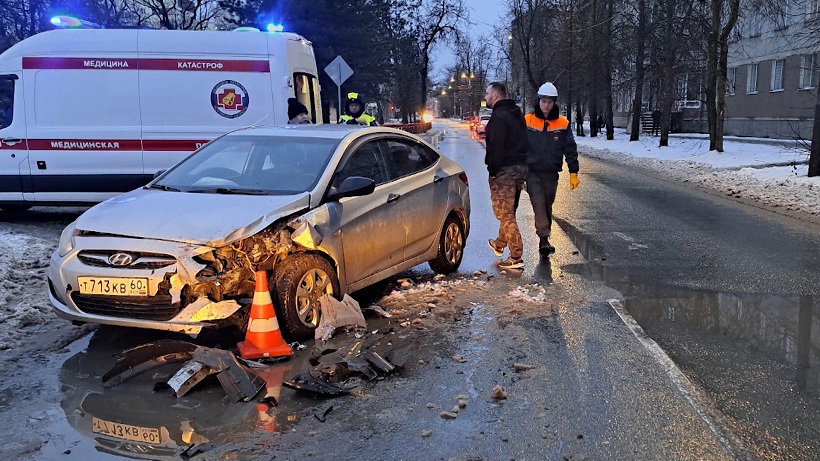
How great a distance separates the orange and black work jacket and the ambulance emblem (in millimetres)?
4746

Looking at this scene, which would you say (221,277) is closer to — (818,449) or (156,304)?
(156,304)

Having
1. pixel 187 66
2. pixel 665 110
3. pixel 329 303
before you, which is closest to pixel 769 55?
pixel 665 110

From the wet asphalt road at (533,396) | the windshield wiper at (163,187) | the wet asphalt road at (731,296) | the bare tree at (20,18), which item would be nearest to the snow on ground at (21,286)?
the wet asphalt road at (533,396)

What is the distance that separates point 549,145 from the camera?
8.08m

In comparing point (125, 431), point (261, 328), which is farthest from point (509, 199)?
point (125, 431)

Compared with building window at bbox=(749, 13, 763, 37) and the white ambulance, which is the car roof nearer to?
the white ambulance

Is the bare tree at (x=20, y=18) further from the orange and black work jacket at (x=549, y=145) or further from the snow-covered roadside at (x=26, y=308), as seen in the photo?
the orange and black work jacket at (x=549, y=145)

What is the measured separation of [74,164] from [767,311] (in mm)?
9385

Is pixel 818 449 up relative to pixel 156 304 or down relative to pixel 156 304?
down

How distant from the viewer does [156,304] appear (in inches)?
180

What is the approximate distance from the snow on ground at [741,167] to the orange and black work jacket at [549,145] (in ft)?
18.8

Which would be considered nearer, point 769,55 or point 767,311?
point 767,311

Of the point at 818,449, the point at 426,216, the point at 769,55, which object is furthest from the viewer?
the point at 769,55

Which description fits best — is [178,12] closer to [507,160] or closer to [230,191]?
[507,160]
